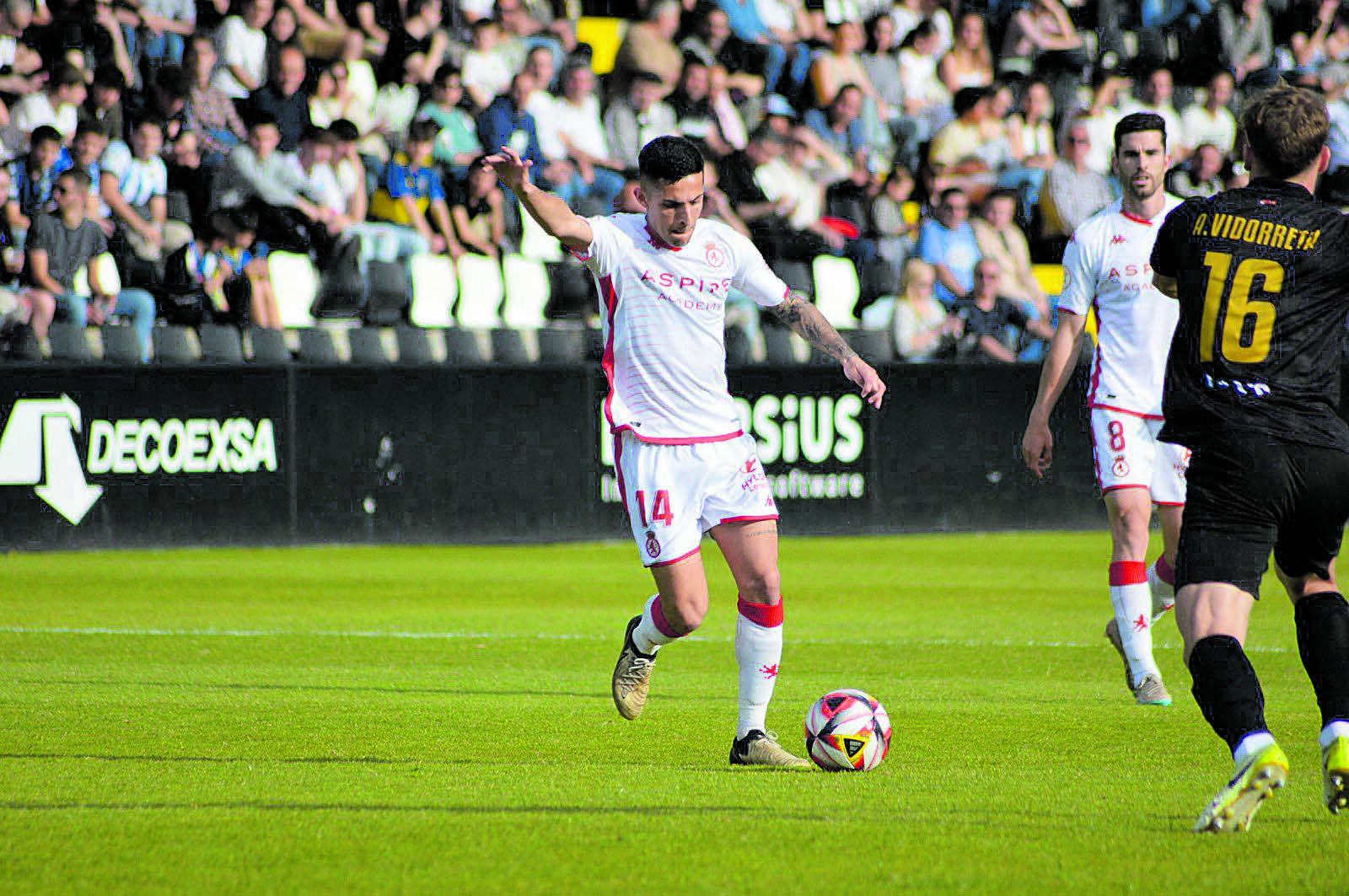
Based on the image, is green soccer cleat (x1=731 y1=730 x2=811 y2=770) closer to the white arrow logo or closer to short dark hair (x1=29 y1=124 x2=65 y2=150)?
the white arrow logo

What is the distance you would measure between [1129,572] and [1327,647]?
328cm

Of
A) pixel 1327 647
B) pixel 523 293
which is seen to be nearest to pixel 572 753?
pixel 1327 647

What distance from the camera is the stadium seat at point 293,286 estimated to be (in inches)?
656

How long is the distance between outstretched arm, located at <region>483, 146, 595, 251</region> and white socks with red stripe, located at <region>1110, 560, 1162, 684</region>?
10.6 feet

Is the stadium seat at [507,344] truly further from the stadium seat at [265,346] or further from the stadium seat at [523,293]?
the stadium seat at [265,346]

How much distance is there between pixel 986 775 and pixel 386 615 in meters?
6.17

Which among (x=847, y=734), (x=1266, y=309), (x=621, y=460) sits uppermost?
(x=1266, y=309)

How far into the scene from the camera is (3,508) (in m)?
14.9

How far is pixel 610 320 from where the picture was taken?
717 centimetres

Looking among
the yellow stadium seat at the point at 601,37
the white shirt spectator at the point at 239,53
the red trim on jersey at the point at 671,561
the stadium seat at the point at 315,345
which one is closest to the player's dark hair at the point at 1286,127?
the red trim on jersey at the point at 671,561

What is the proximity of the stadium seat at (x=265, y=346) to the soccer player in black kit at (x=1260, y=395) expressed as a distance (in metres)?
11.5

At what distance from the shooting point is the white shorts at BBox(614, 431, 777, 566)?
7008 millimetres

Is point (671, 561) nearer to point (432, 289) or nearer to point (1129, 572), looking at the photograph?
point (1129, 572)

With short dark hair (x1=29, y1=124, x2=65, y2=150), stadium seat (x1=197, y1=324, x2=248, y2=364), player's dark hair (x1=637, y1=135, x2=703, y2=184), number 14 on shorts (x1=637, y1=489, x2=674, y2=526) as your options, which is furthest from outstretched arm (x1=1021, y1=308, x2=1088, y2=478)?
short dark hair (x1=29, y1=124, x2=65, y2=150)
